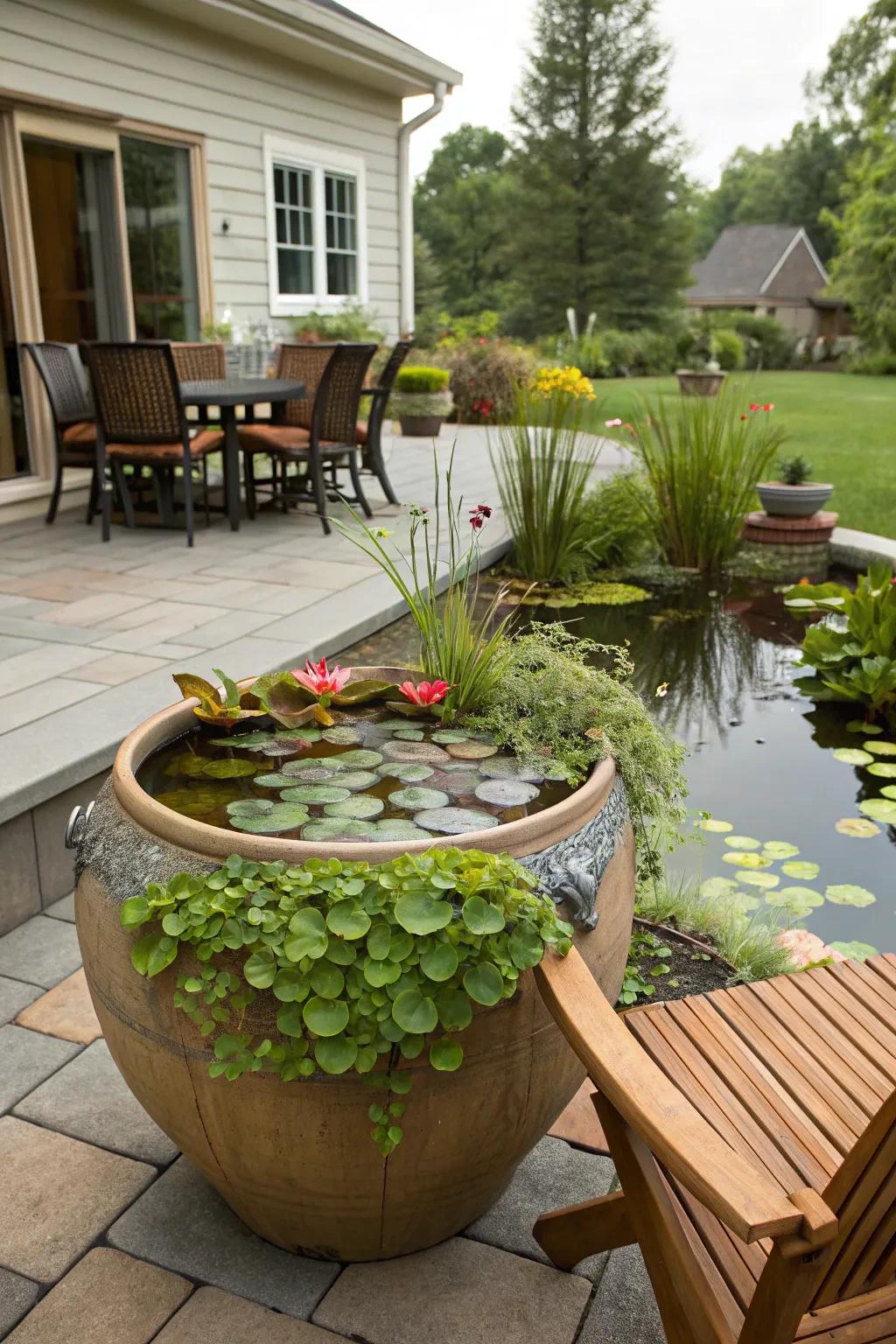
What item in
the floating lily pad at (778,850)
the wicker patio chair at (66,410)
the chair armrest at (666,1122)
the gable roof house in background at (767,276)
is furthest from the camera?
the gable roof house in background at (767,276)

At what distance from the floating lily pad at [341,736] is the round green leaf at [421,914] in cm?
59

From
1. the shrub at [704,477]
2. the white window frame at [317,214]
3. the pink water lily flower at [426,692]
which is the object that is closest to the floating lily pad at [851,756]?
the shrub at [704,477]

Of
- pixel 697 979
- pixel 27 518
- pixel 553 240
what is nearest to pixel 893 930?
pixel 697 979

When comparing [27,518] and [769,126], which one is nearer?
[27,518]

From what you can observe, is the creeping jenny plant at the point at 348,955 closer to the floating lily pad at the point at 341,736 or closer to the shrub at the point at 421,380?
the floating lily pad at the point at 341,736

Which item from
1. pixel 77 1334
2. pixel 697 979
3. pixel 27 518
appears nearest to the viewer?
pixel 77 1334

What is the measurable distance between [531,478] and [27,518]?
120 inches

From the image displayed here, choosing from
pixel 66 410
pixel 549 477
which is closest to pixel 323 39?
pixel 66 410

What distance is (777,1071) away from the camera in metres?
1.34

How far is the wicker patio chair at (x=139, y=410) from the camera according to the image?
16.7 feet

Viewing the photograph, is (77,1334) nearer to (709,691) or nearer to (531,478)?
(709,691)

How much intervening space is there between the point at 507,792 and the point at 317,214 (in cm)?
840

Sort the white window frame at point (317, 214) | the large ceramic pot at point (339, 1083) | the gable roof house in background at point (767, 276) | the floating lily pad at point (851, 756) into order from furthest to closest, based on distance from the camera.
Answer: the gable roof house in background at point (767, 276) < the white window frame at point (317, 214) < the floating lily pad at point (851, 756) < the large ceramic pot at point (339, 1083)

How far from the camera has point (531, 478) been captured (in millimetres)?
5145
